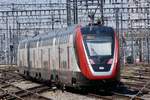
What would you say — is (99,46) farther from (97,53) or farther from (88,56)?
(88,56)

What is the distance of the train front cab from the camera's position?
70.1 ft

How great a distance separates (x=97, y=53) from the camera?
2169cm

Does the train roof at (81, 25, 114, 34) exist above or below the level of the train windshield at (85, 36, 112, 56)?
above

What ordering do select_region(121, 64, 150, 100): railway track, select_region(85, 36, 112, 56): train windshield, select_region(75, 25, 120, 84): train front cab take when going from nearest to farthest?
select_region(75, 25, 120, 84): train front cab, select_region(85, 36, 112, 56): train windshield, select_region(121, 64, 150, 100): railway track

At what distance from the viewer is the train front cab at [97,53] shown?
21.4 m

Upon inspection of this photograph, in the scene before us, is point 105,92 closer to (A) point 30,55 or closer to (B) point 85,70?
(B) point 85,70

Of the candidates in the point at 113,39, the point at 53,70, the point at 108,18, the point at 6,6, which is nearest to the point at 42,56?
the point at 53,70

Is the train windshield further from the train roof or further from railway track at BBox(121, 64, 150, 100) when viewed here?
railway track at BBox(121, 64, 150, 100)

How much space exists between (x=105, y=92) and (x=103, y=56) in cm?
250

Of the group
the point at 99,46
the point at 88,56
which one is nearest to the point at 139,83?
the point at 99,46

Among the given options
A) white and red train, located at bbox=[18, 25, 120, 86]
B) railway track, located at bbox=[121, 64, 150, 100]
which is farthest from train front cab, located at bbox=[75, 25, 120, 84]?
railway track, located at bbox=[121, 64, 150, 100]

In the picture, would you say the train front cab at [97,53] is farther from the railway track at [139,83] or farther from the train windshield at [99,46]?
the railway track at [139,83]

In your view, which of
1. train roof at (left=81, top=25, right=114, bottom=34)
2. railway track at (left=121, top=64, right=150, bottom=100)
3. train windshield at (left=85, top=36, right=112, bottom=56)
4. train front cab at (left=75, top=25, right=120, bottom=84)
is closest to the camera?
train front cab at (left=75, top=25, right=120, bottom=84)

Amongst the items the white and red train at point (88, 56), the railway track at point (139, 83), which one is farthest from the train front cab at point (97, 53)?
the railway track at point (139, 83)
